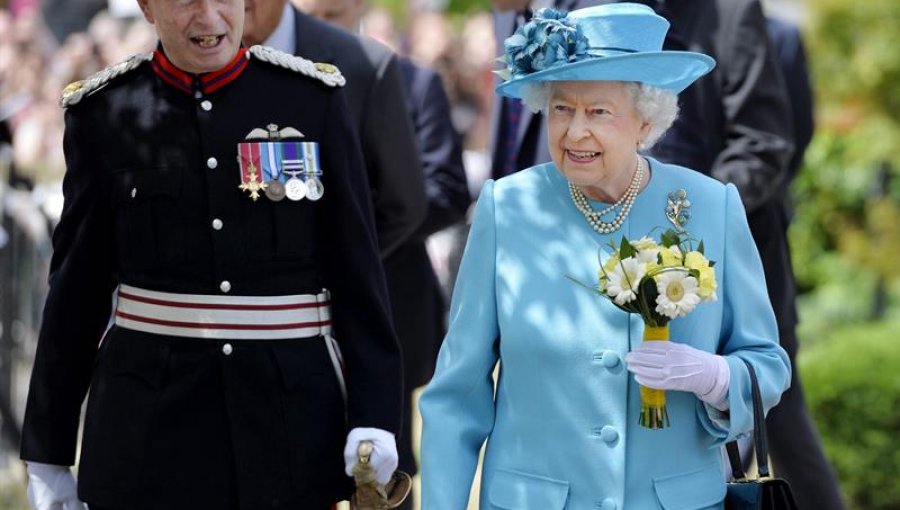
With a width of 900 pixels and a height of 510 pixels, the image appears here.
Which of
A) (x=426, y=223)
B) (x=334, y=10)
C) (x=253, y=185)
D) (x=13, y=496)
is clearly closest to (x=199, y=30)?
(x=253, y=185)

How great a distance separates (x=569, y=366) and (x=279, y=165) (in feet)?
2.66

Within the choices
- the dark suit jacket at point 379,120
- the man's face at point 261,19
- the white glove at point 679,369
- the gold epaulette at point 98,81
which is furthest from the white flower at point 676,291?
the man's face at point 261,19

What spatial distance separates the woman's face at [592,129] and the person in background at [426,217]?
7.10 feet

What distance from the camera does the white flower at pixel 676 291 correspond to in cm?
391

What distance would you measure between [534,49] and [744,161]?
2160 millimetres

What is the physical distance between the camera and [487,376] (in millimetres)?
4262

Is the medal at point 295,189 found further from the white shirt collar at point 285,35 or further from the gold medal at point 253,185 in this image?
the white shirt collar at point 285,35

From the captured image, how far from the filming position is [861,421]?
30.8 ft

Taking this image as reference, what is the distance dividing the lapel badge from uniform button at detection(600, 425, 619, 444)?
86 cm

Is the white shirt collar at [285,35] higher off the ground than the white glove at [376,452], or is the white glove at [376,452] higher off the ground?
the white shirt collar at [285,35]

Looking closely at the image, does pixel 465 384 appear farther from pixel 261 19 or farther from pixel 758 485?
pixel 261 19

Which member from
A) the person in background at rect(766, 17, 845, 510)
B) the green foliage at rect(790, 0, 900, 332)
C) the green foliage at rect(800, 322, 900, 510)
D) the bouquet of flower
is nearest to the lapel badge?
the bouquet of flower

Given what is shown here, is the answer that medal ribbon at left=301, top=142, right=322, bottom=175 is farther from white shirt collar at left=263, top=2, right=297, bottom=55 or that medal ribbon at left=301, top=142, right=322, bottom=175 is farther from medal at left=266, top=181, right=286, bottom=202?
white shirt collar at left=263, top=2, right=297, bottom=55

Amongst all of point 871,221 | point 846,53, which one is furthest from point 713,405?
point 846,53
